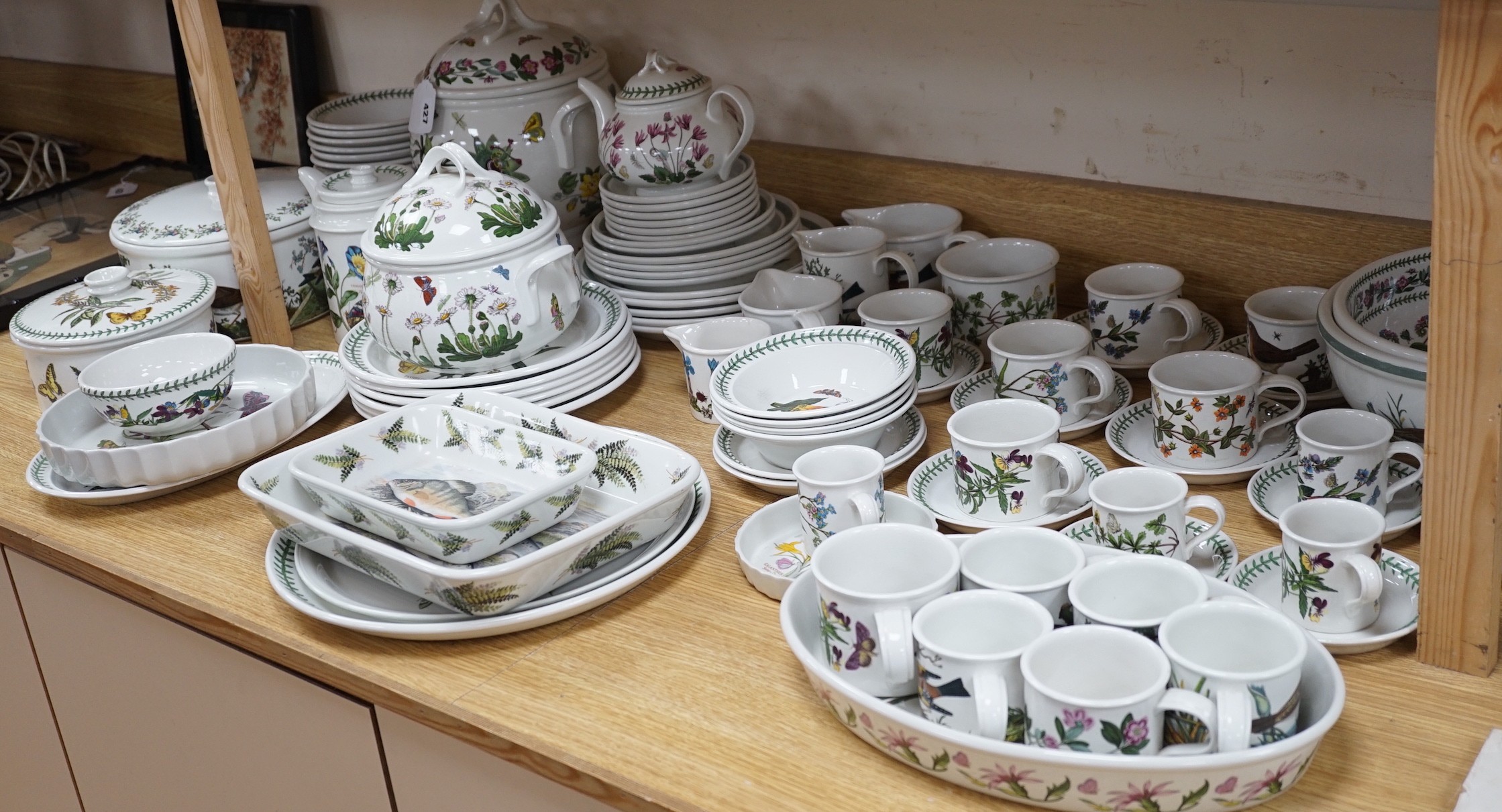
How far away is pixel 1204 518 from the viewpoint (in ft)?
3.24

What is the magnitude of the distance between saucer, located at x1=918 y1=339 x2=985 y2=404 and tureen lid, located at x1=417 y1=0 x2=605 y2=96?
0.50 m

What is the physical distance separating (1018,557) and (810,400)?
1.02ft

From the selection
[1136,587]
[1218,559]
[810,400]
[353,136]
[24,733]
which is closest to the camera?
[1136,587]

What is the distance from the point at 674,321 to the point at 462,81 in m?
0.33

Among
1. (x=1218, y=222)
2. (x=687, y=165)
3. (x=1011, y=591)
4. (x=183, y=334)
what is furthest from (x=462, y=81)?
(x=1011, y=591)

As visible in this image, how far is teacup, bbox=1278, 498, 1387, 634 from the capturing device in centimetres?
82

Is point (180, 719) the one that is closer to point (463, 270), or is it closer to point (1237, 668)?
point (463, 270)

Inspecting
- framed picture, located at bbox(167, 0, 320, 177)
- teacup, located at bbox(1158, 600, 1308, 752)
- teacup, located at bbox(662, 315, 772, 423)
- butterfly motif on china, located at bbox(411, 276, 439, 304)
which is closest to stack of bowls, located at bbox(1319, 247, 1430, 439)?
teacup, located at bbox(1158, 600, 1308, 752)

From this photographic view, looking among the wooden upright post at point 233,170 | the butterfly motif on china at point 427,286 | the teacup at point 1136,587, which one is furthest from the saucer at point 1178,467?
the wooden upright post at point 233,170

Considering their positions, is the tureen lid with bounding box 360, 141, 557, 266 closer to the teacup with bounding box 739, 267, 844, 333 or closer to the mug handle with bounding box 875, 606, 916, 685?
the teacup with bounding box 739, 267, 844, 333

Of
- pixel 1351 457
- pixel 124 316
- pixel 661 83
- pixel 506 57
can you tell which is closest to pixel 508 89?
pixel 506 57

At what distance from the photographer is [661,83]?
128 centimetres

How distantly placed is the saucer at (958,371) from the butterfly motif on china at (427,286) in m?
0.42

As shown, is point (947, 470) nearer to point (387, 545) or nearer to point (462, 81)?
point (387, 545)
